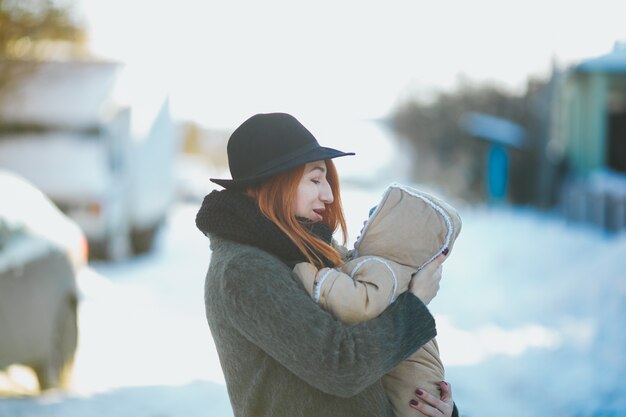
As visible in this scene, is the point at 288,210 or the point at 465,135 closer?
the point at 288,210

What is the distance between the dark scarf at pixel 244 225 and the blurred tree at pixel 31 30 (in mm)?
14470

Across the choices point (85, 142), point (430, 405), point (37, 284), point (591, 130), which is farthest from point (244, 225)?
point (591, 130)

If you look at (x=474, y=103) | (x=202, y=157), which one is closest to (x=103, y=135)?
(x=474, y=103)

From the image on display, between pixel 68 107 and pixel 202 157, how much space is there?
138 ft

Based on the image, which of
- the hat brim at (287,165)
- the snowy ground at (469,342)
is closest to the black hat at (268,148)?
the hat brim at (287,165)

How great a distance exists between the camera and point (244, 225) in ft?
8.00

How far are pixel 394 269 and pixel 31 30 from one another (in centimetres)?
1701

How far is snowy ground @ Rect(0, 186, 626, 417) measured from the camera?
243 inches

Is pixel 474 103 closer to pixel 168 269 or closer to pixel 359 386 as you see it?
pixel 168 269

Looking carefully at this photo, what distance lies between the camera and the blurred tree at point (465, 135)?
2550cm

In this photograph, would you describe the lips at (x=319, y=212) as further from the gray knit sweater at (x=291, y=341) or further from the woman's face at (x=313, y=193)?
the gray knit sweater at (x=291, y=341)

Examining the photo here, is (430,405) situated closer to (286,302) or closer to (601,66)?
(286,302)

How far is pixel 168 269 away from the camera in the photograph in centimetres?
1511

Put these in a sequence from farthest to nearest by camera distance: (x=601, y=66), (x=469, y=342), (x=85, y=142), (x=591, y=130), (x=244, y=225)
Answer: (x=591, y=130)
(x=601, y=66)
(x=85, y=142)
(x=469, y=342)
(x=244, y=225)
